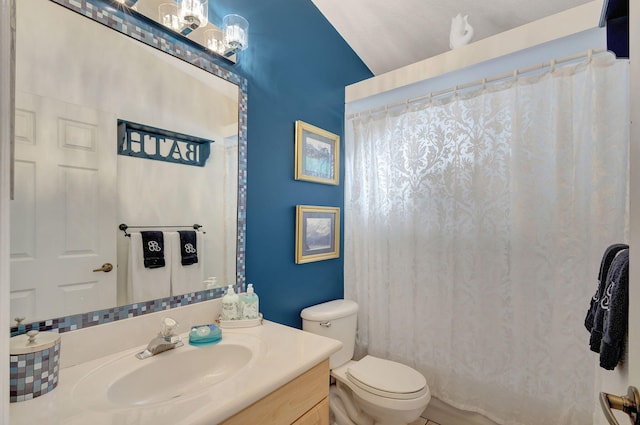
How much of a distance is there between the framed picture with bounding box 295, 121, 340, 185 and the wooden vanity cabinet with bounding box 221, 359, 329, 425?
109 centimetres

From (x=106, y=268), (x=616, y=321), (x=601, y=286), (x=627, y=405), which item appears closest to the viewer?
(x=627, y=405)

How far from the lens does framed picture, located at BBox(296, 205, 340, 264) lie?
1824 millimetres

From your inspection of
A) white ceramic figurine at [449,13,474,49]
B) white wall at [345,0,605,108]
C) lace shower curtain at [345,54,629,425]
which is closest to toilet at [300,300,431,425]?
lace shower curtain at [345,54,629,425]

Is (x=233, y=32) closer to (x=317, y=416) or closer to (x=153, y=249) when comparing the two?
(x=153, y=249)

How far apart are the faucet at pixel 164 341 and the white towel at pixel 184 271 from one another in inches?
5.7

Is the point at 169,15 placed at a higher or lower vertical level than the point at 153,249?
higher

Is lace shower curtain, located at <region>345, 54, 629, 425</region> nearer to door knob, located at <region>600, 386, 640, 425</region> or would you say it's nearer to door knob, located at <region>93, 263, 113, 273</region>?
door knob, located at <region>600, 386, 640, 425</region>

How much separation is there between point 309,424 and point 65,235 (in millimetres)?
1004

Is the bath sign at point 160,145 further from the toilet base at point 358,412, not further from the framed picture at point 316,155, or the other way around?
the toilet base at point 358,412

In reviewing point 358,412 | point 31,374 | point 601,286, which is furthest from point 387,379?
point 31,374

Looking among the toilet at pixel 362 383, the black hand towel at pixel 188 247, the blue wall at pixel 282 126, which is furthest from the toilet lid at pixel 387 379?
the black hand towel at pixel 188 247

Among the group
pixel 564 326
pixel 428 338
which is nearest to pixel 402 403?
pixel 428 338

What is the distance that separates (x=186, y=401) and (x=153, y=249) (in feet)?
2.00

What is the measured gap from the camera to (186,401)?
0.76 m
